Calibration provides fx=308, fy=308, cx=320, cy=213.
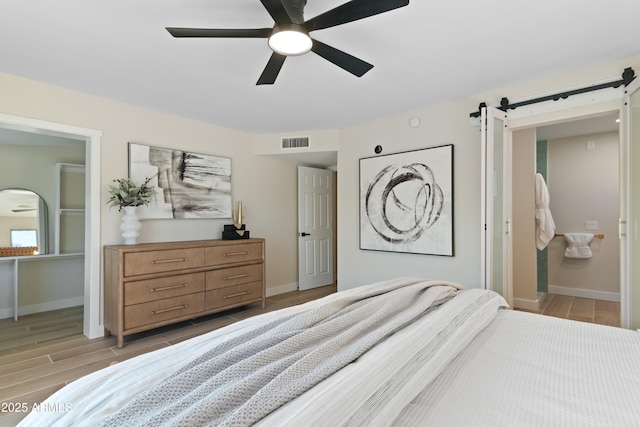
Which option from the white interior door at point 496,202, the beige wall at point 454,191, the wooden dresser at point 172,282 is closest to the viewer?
the white interior door at point 496,202

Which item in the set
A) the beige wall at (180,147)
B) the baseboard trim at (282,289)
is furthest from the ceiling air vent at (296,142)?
the baseboard trim at (282,289)

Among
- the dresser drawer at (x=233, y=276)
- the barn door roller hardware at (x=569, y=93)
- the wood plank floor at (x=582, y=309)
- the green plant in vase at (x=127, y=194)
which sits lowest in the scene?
the wood plank floor at (x=582, y=309)

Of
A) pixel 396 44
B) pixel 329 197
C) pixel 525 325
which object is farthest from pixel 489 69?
pixel 329 197

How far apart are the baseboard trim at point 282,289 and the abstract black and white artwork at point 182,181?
52.7 inches

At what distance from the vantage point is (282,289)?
191 inches

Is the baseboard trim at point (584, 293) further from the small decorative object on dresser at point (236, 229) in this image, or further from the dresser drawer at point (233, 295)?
the small decorative object on dresser at point (236, 229)

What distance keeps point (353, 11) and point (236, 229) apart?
3.01m

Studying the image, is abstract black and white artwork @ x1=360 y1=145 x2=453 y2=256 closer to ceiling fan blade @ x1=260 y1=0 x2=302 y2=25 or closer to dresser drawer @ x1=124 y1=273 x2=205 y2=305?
dresser drawer @ x1=124 y1=273 x2=205 y2=305

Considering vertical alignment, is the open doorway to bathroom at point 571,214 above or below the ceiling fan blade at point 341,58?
below

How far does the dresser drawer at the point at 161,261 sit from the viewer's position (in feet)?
9.40

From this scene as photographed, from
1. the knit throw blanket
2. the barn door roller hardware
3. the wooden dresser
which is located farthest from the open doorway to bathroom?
the wooden dresser

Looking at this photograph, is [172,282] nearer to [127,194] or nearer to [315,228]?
[127,194]

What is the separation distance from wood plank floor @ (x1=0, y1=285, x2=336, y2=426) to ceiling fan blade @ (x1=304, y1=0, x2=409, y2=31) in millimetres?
2817

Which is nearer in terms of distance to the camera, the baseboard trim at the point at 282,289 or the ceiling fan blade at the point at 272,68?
the ceiling fan blade at the point at 272,68
